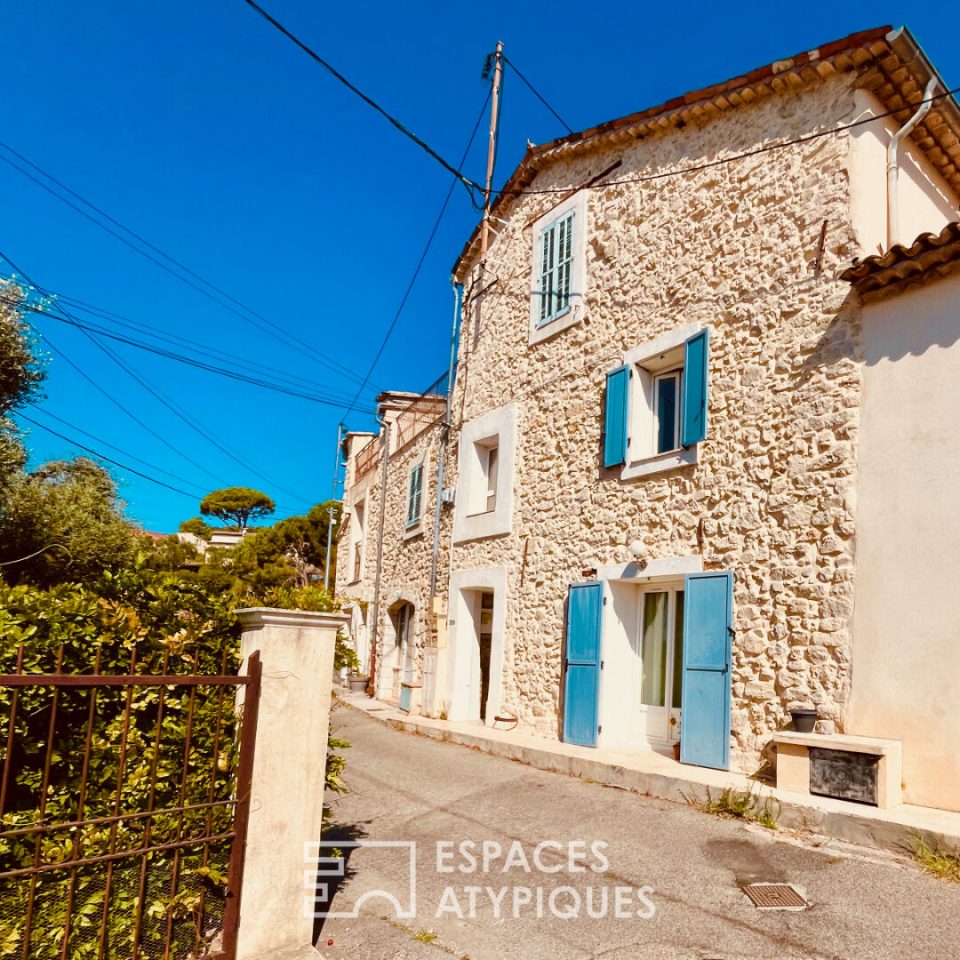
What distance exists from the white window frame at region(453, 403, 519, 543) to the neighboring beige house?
0.19 ft

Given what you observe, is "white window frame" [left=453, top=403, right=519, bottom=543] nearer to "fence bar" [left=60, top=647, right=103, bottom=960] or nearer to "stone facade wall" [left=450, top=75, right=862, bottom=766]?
"stone facade wall" [left=450, top=75, right=862, bottom=766]

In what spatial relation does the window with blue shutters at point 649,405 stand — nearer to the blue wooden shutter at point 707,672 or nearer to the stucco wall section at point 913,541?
the blue wooden shutter at point 707,672

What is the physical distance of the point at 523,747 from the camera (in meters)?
8.45

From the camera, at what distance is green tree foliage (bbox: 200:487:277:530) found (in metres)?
45.1

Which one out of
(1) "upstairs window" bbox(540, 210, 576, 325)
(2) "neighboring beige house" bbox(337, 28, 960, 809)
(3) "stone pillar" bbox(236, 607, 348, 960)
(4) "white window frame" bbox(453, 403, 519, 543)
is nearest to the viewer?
(3) "stone pillar" bbox(236, 607, 348, 960)

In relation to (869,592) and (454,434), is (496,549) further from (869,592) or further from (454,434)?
(869,592)

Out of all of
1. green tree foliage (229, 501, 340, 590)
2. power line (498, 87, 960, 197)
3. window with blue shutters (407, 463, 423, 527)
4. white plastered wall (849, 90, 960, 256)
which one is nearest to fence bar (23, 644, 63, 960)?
white plastered wall (849, 90, 960, 256)

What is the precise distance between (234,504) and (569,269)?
37.8 meters

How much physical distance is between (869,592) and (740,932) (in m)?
3.38

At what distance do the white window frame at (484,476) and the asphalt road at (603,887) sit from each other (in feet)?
16.6

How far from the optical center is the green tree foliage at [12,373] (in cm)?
938

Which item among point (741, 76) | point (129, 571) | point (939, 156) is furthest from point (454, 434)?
point (129, 571)

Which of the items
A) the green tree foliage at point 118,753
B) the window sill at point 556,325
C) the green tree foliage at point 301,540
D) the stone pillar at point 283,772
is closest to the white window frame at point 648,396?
the window sill at point 556,325

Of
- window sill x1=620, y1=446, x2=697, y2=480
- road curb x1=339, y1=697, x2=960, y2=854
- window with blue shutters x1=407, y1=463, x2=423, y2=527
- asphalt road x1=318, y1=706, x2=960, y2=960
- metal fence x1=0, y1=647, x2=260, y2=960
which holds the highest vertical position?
window with blue shutters x1=407, y1=463, x2=423, y2=527
